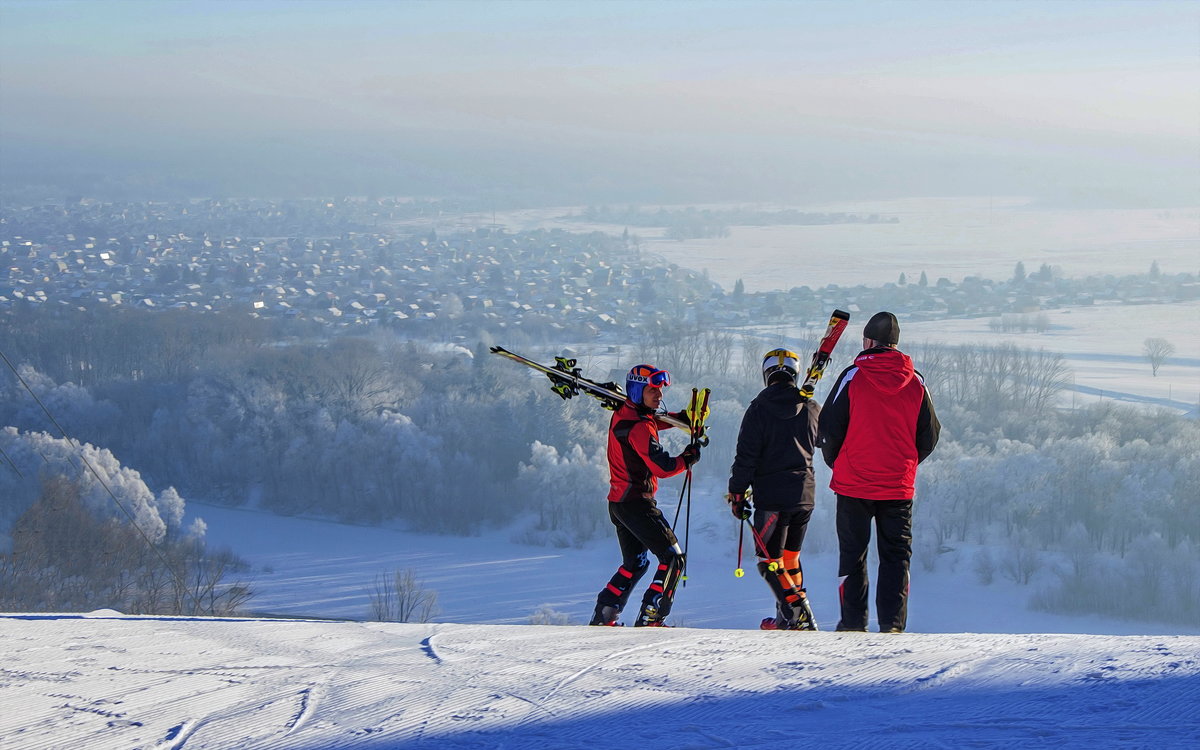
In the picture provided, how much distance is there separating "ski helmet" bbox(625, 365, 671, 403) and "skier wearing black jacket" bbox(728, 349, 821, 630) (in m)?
0.54

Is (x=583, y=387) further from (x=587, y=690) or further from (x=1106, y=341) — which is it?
(x=1106, y=341)

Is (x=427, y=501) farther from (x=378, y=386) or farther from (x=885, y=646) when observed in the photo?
(x=885, y=646)

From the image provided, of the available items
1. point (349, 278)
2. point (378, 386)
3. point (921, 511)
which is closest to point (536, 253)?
point (349, 278)

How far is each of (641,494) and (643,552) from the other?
49 cm

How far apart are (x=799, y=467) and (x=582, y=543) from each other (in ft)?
155

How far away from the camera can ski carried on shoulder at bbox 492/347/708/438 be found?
22.5 feet

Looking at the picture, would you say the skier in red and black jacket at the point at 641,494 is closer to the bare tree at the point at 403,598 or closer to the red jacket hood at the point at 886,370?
the red jacket hood at the point at 886,370

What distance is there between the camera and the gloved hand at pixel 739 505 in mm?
6453

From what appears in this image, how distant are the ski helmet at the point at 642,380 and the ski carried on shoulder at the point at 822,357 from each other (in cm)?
82

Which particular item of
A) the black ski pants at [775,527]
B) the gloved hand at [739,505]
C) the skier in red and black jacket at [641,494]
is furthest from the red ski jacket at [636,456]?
the black ski pants at [775,527]

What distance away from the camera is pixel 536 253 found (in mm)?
149625

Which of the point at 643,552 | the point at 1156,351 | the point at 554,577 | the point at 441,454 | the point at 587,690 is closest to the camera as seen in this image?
the point at 587,690

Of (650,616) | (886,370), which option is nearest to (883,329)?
(886,370)

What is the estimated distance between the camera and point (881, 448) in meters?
5.72
